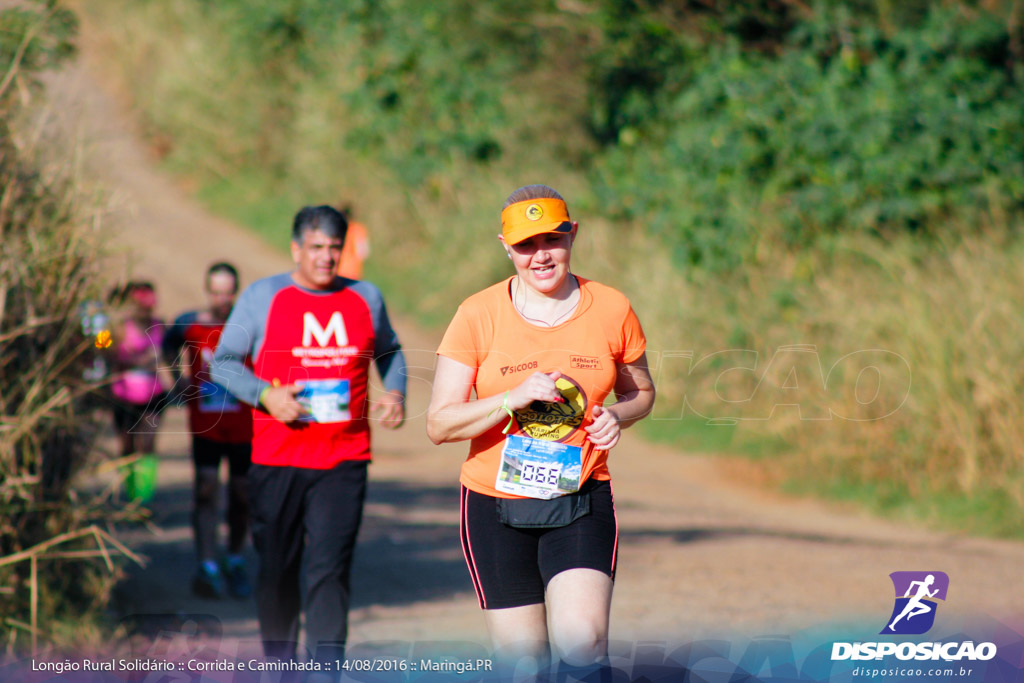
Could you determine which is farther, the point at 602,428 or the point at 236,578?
the point at 236,578

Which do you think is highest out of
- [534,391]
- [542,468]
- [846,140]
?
[846,140]

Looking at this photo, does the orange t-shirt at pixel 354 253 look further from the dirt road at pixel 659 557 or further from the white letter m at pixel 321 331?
the white letter m at pixel 321 331

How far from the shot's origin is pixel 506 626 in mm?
3770

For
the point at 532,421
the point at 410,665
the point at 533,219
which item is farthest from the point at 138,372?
the point at 533,219

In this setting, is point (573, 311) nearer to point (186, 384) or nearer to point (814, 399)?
point (186, 384)

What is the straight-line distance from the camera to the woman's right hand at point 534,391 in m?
3.58

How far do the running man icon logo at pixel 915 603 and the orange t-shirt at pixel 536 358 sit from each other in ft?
9.01

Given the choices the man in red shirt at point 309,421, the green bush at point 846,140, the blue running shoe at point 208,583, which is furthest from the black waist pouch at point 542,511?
the green bush at point 846,140

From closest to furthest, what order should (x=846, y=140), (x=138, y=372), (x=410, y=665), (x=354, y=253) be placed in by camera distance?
(x=410, y=665)
(x=138, y=372)
(x=846, y=140)
(x=354, y=253)

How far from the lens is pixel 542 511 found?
3.80m

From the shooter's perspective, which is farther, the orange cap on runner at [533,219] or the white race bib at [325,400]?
the white race bib at [325,400]

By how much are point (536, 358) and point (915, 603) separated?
3305mm

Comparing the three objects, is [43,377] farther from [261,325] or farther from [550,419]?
[550,419]

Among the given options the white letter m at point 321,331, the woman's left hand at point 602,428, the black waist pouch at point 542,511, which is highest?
the white letter m at point 321,331
